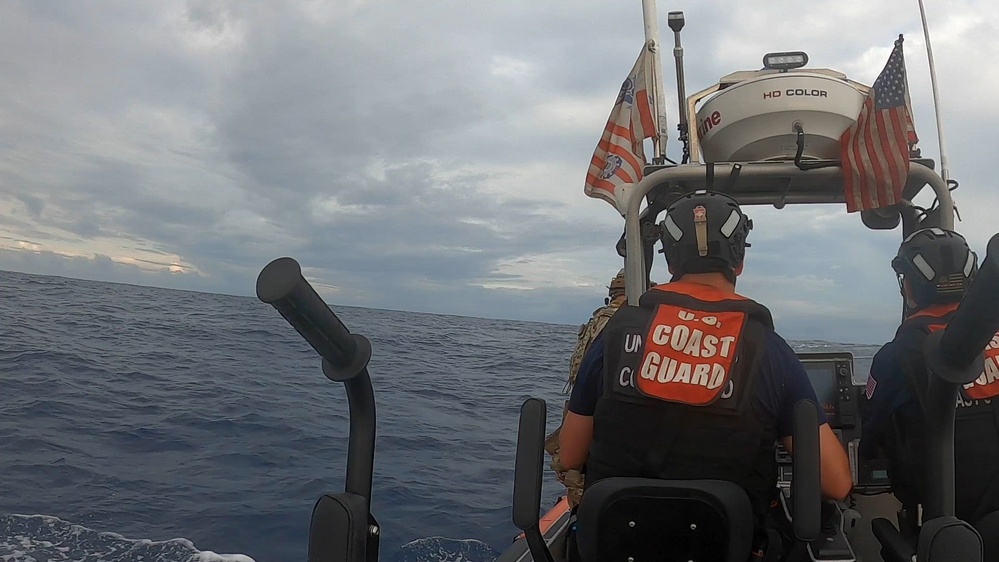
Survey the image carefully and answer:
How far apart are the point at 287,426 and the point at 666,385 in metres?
7.02

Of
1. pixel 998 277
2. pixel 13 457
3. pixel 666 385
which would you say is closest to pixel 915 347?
pixel 666 385

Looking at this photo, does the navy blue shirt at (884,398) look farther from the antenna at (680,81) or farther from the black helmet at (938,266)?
the antenna at (680,81)

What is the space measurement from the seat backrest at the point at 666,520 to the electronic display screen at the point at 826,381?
5.54 ft

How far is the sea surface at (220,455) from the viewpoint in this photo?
483 cm

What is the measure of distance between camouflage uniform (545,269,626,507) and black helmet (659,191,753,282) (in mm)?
1290

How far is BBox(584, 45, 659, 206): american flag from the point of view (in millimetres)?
3715

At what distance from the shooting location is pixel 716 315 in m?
1.81

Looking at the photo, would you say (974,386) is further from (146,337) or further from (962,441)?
(146,337)

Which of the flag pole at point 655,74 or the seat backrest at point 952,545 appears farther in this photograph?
the flag pole at point 655,74

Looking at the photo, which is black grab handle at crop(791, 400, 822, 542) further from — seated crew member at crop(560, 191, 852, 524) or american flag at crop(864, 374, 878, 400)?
american flag at crop(864, 374, 878, 400)

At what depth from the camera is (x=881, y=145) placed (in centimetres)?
269

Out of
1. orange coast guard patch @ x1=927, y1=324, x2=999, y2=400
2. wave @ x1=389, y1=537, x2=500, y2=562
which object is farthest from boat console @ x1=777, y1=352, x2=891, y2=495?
wave @ x1=389, y1=537, x2=500, y2=562

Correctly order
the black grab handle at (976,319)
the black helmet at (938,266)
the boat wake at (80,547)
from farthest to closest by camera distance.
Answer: the boat wake at (80,547) → the black helmet at (938,266) → the black grab handle at (976,319)

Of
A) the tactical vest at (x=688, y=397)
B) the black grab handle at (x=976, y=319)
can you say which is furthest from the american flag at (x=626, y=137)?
the black grab handle at (x=976, y=319)
